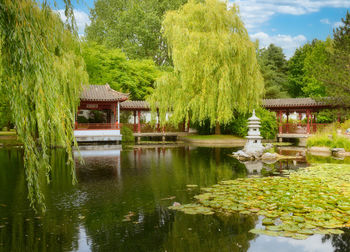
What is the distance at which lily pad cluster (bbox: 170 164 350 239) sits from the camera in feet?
15.6

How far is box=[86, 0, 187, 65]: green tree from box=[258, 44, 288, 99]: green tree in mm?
11399

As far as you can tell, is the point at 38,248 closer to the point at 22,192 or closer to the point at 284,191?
the point at 22,192

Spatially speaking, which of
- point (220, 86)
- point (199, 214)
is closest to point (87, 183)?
point (199, 214)

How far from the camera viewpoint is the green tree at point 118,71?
85.8 ft

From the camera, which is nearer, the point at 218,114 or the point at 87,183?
the point at 87,183

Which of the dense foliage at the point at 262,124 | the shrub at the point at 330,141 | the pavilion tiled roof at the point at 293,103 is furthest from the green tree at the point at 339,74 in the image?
the dense foliage at the point at 262,124

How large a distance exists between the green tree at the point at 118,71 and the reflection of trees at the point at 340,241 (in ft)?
76.9

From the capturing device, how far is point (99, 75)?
26953mm

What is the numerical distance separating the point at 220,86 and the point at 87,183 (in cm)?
1150

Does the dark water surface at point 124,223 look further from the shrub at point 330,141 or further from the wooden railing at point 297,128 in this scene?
the wooden railing at point 297,128

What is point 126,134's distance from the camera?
2277 cm

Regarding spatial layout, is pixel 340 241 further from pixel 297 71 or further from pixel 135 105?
pixel 297 71

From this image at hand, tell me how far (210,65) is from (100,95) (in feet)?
24.2

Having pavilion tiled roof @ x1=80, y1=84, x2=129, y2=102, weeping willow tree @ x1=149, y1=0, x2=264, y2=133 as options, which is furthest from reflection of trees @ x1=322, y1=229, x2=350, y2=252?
pavilion tiled roof @ x1=80, y1=84, x2=129, y2=102
